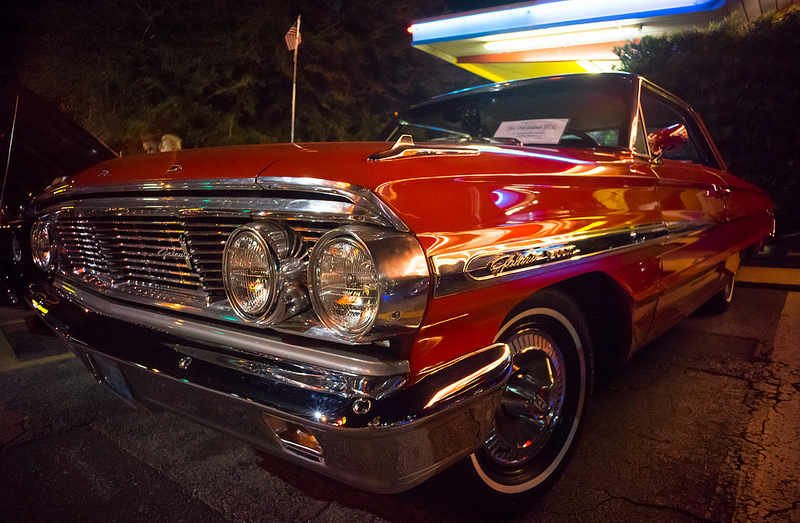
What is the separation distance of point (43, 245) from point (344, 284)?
174cm

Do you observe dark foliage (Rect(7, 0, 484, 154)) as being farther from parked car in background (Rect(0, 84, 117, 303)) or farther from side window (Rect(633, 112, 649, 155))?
side window (Rect(633, 112, 649, 155))

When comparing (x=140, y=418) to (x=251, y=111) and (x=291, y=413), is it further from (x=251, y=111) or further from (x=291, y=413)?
(x=251, y=111)

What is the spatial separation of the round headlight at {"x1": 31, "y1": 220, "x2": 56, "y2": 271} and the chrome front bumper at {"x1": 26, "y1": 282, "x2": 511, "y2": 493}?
0.84 meters

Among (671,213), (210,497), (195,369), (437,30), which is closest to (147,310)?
(195,369)

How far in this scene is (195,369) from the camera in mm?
1564

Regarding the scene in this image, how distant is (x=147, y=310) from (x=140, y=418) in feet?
3.59

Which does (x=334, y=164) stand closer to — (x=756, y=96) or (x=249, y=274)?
(x=249, y=274)

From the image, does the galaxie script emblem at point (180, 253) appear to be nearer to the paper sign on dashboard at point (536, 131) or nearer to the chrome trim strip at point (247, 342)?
the chrome trim strip at point (247, 342)

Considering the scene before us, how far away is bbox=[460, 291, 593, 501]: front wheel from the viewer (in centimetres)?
181

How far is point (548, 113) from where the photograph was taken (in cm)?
284

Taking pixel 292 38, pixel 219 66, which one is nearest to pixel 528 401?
pixel 292 38

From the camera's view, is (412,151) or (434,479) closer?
(412,151)

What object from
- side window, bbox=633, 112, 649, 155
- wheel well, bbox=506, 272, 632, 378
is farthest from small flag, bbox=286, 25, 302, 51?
wheel well, bbox=506, 272, 632, 378

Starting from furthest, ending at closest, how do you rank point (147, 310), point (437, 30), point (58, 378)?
point (437, 30) < point (58, 378) < point (147, 310)
